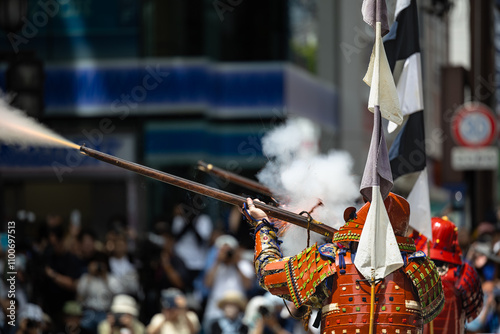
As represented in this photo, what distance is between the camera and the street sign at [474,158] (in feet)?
58.3

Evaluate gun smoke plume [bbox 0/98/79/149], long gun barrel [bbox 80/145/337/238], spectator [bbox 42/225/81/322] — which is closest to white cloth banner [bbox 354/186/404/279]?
long gun barrel [bbox 80/145/337/238]

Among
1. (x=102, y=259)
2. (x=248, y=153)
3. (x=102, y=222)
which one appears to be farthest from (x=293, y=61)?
(x=102, y=259)

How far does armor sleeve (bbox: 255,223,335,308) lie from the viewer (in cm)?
564

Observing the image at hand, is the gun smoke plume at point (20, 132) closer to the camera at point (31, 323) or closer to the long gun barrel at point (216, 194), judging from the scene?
the long gun barrel at point (216, 194)

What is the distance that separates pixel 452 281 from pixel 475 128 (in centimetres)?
1132

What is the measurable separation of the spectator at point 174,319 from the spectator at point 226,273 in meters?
0.54

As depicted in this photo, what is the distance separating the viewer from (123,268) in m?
11.8

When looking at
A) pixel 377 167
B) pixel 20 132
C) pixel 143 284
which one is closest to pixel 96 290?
pixel 143 284

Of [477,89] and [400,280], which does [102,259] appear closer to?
[400,280]

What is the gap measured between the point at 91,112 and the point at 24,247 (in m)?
6.62

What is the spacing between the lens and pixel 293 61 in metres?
18.1

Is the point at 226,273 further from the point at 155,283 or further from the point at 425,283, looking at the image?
the point at 425,283

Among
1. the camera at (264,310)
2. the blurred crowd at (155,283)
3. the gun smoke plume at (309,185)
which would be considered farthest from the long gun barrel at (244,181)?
the camera at (264,310)

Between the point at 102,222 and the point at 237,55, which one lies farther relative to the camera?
the point at 237,55
